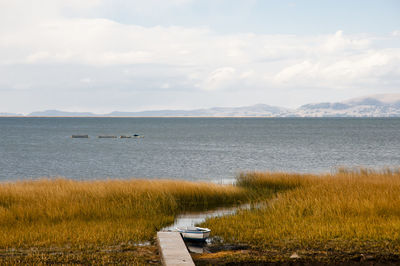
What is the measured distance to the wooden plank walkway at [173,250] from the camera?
11.0m

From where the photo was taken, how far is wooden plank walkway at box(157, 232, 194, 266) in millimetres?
11000

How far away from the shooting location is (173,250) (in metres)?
11.9

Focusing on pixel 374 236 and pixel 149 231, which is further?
pixel 149 231

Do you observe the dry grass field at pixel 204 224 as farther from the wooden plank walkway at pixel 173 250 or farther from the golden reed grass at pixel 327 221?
the wooden plank walkway at pixel 173 250

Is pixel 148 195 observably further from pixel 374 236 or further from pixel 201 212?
pixel 374 236

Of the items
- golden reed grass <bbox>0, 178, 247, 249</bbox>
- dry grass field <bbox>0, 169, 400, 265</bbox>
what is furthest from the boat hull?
golden reed grass <bbox>0, 178, 247, 249</bbox>

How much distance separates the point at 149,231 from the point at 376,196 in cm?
902

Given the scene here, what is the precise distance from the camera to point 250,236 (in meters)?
14.1

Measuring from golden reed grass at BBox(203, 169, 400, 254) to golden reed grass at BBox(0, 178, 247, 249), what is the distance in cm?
286

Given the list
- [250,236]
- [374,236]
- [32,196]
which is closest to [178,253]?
[250,236]

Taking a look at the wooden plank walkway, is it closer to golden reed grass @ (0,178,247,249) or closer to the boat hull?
the boat hull

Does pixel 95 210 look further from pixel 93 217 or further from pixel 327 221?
pixel 327 221

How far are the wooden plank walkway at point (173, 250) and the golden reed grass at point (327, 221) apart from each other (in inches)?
75.7

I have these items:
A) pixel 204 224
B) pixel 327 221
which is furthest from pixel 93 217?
pixel 327 221
